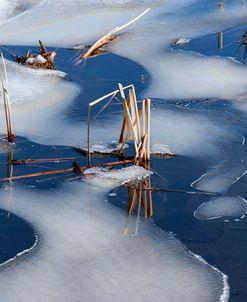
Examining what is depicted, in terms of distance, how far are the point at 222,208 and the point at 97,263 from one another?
2.35ft

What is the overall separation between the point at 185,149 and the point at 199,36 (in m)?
2.31

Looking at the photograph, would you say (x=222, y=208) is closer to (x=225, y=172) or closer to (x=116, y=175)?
(x=225, y=172)

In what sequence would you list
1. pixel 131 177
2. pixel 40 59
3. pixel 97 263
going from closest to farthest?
pixel 97 263 → pixel 131 177 → pixel 40 59

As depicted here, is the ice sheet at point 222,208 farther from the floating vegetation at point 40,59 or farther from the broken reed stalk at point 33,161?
the floating vegetation at point 40,59

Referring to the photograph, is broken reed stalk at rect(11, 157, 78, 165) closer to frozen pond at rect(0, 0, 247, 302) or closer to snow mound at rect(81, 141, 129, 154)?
frozen pond at rect(0, 0, 247, 302)

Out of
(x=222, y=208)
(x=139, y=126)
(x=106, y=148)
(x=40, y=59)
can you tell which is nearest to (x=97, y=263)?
(x=222, y=208)

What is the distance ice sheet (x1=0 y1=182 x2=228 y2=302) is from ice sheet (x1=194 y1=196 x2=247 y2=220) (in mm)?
261

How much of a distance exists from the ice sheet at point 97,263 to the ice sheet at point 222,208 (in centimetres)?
26

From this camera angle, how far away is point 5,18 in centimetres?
641

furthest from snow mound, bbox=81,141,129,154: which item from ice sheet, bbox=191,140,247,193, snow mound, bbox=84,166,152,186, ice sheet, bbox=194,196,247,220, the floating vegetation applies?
the floating vegetation

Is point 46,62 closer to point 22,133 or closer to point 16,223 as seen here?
point 22,133

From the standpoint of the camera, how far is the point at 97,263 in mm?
2662

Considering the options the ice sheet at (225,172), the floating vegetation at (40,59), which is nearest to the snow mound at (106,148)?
the ice sheet at (225,172)

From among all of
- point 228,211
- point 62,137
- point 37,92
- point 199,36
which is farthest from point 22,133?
point 199,36
